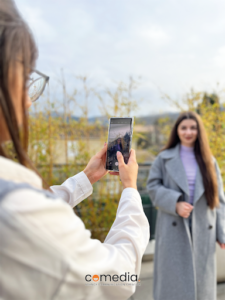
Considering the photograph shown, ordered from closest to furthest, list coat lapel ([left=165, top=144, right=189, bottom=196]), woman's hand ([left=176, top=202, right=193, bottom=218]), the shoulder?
woman's hand ([left=176, top=202, right=193, bottom=218])
coat lapel ([left=165, top=144, right=189, bottom=196])
the shoulder

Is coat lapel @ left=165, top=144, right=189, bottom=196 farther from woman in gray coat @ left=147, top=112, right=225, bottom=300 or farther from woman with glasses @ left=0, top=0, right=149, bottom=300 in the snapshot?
woman with glasses @ left=0, top=0, right=149, bottom=300

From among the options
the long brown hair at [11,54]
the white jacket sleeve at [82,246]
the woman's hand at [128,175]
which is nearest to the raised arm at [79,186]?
the woman's hand at [128,175]

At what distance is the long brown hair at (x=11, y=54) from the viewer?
18.5 inches

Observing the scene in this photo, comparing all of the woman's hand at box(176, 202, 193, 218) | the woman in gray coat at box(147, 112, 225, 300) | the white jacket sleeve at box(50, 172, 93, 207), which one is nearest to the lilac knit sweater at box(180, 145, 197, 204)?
the woman in gray coat at box(147, 112, 225, 300)

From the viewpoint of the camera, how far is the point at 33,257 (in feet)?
1.34

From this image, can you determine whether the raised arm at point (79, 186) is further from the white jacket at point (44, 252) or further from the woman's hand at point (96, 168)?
the white jacket at point (44, 252)

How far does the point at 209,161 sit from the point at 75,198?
1.46 meters

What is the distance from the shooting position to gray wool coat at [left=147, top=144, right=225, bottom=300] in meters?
1.87

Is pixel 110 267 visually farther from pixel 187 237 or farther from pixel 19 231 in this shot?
pixel 187 237

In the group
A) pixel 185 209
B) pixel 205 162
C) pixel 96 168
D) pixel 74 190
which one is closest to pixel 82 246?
pixel 74 190

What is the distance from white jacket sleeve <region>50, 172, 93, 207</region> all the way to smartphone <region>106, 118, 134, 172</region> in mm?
133

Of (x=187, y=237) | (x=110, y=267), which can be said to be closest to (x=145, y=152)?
(x=187, y=237)

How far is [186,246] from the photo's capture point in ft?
6.26

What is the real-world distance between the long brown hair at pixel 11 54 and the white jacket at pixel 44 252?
0.23 feet
